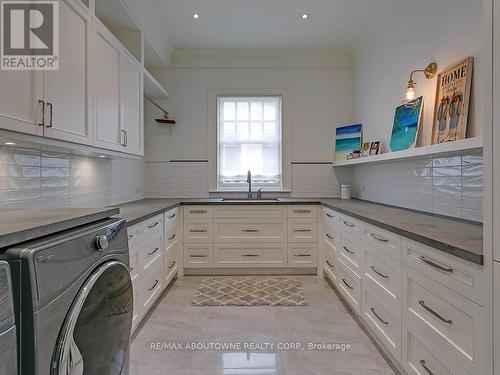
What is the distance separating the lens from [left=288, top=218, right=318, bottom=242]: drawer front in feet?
11.5

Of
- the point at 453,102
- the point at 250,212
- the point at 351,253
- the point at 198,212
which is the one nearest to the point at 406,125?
the point at 453,102

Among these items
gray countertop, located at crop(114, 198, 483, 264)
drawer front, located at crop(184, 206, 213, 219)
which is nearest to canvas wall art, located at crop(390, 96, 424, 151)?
gray countertop, located at crop(114, 198, 483, 264)

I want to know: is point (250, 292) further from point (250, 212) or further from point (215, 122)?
point (215, 122)

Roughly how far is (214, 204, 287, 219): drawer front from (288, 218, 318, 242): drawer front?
6.4 inches

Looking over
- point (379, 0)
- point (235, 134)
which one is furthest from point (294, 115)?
point (379, 0)

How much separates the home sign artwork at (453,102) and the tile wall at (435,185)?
16 centimetres

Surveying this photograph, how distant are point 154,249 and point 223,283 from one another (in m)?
→ 1.02

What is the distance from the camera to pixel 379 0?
2902 mm

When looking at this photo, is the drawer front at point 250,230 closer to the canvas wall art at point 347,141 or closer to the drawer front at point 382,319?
the canvas wall art at point 347,141

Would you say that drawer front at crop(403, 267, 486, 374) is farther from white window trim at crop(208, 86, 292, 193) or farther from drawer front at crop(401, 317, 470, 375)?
white window trim at crop(208, 86, 292, 193)

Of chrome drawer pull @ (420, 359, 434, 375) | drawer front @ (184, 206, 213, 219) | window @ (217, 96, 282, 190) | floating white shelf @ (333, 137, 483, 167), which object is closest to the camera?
chrome drawer pull @ (420, 359, 434, 375)

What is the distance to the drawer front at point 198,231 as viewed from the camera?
348 centimetres

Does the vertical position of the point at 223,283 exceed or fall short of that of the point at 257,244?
it falls short

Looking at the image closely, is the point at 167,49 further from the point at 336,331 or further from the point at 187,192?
the point at 336,331
